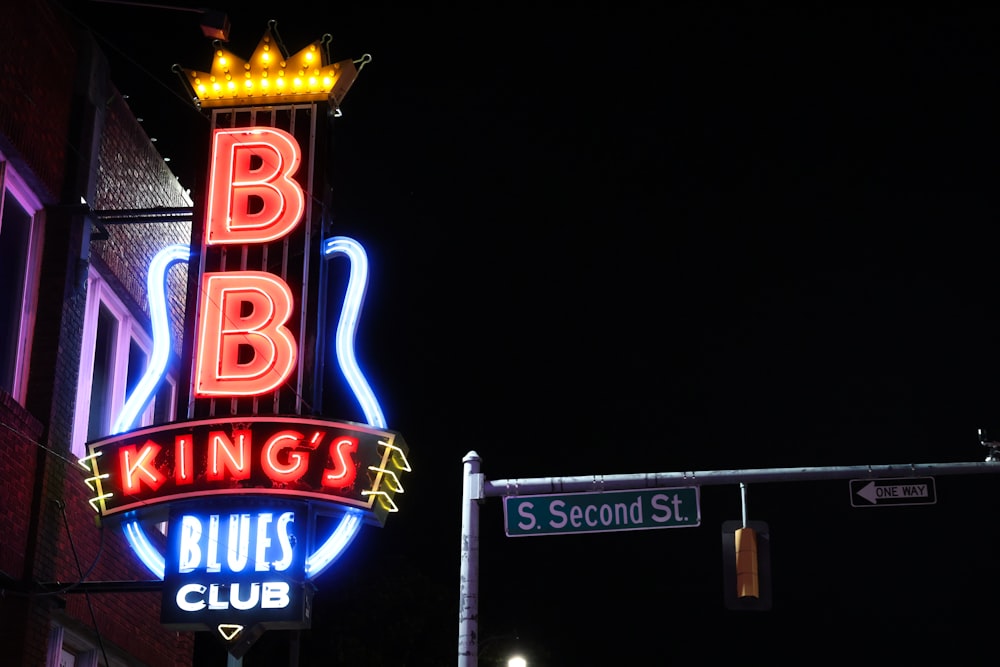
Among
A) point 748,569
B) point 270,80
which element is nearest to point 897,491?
point 748,569

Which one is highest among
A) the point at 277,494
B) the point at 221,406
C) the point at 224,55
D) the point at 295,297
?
the point at 224,55

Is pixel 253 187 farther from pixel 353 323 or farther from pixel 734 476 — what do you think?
pixel 734 476

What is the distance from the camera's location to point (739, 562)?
50.4 ft

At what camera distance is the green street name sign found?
15508mm

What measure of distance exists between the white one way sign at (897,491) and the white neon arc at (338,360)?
5324 millimetres

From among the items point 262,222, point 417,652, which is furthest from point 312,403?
point 417,652

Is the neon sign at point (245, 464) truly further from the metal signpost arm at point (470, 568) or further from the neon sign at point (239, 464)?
the metal signpost arm at point (470, 568)

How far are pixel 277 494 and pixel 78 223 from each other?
3.81m

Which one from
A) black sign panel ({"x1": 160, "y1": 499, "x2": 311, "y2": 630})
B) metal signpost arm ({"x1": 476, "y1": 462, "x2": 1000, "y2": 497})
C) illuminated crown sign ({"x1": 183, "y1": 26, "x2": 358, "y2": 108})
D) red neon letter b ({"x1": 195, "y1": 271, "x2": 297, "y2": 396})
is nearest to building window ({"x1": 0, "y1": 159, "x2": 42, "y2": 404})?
red neon letter b ({"x1": 195, "y1": 271, "x2": 297, "y2": 396})

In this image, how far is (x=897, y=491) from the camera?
15.5m

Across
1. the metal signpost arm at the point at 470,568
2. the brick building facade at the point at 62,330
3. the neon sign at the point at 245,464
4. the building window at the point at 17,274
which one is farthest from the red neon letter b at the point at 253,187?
the metal signpost arm at the point at 470,568

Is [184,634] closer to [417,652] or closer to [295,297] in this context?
[295,297]

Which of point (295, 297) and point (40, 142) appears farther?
point (295, 297)

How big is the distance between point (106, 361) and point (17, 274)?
7.96 ft
